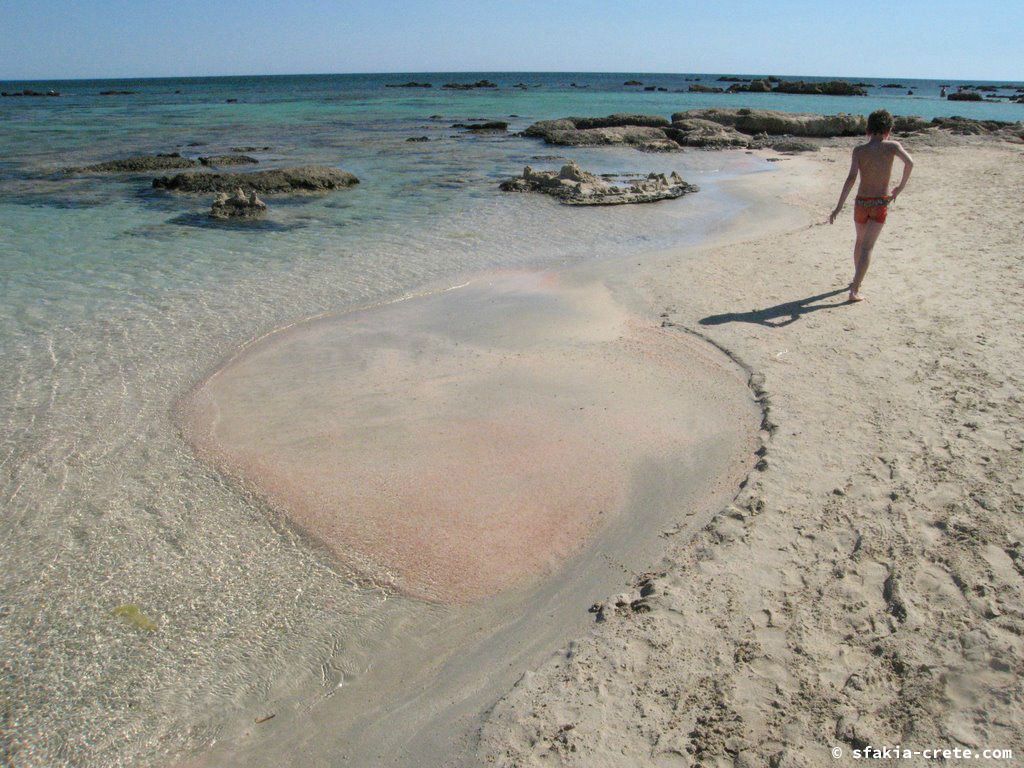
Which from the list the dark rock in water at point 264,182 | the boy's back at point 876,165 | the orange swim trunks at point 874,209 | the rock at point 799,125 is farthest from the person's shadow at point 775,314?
the rock at point 799,125

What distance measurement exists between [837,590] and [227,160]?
65.3ft

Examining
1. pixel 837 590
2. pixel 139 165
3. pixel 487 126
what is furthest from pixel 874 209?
pixel 487 126

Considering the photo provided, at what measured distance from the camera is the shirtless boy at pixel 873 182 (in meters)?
6.95

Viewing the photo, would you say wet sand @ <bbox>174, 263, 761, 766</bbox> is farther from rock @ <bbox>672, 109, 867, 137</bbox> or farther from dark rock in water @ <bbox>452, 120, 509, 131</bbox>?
rock @ <bbox>672, 109, 867, 137</bbox>

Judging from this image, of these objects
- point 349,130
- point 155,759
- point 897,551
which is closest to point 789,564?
point 897,551

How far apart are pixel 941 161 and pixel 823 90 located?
49.3 m

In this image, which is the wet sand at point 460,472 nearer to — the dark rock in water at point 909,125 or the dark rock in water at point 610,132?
the dark rock in water at point 610,132

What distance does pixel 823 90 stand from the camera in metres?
60.5

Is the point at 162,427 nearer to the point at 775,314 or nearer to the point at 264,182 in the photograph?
the point at 775,314

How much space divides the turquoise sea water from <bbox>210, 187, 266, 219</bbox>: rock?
1.14ft

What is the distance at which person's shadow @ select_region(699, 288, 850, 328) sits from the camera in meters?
7.04

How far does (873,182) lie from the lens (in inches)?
282

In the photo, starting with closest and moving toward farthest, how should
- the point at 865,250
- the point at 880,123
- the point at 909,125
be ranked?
the point at 880,123
the point at 865,250
the point at 909,125

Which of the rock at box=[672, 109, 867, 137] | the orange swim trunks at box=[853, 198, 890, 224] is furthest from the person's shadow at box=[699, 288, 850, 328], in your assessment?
the rock at box=[672, 109, 867, 137]
